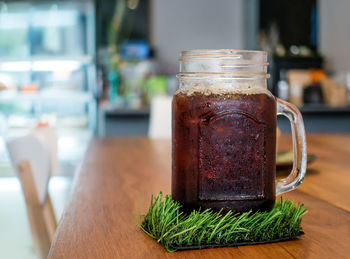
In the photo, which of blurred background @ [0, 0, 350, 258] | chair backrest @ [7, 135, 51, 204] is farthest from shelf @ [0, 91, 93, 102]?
chair backrest @ [7, 135, 51, 204]

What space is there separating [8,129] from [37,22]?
0.93 meters

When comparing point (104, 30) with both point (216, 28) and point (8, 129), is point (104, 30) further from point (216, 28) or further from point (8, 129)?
point (8, 129)

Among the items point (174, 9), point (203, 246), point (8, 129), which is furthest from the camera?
point (174, 9)

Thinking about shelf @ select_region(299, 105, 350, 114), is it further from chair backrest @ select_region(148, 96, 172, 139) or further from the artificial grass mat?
the artificial grass mat

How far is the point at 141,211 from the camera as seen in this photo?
0.68m

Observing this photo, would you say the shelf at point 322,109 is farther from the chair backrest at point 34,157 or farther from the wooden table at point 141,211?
the chair backrest at point 34,157

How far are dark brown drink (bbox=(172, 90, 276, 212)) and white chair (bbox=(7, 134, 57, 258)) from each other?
29.1 inches

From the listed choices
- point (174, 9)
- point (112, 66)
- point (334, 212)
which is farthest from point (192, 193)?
point (174, 9)

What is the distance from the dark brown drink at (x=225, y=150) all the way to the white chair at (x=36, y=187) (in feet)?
2.43

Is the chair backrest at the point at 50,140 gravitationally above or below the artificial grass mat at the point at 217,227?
below

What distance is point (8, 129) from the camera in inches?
146

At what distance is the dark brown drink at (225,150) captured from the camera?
55 cm

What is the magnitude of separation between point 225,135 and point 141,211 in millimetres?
201

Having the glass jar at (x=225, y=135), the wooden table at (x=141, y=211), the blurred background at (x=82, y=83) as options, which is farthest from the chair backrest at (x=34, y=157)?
the blurred background at (x=82, y=83)
